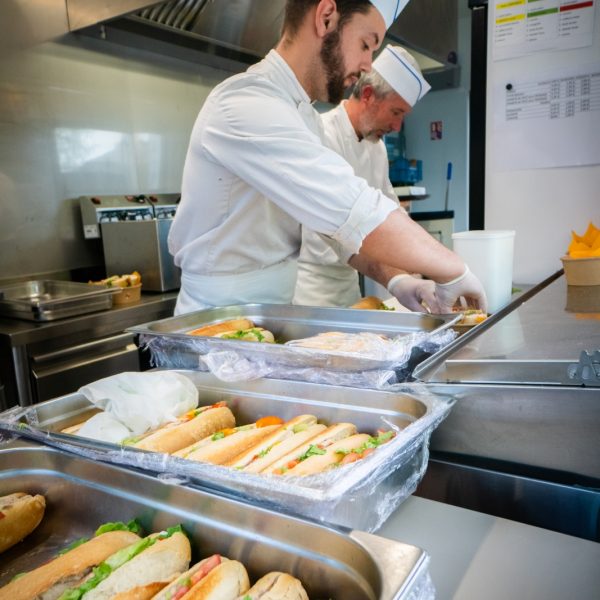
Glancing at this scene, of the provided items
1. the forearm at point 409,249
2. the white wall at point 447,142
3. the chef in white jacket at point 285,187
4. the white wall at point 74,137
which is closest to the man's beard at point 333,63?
the chef in white jacket at point 285,187

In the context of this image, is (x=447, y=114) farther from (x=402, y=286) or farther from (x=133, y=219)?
(x=402, y=286)

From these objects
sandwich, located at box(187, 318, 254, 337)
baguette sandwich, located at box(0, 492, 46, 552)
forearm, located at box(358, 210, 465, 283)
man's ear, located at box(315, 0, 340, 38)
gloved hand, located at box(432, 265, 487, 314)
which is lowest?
baguette sandwich, located at box(0, 492, 46, 552)

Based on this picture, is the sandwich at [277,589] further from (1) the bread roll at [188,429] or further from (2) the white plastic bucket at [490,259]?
(2) the white plastic bucket at [490,259]

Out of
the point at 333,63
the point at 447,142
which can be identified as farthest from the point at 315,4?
the point at 447,142

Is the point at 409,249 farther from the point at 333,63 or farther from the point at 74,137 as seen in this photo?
the point at 74,137

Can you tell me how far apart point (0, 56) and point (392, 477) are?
135 inches

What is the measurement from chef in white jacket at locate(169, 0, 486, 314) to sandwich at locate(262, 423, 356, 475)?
2.03ft

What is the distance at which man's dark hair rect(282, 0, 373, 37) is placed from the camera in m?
1.78

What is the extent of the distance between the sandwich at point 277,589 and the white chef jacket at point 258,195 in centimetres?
100

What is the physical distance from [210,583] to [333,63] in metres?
1.74

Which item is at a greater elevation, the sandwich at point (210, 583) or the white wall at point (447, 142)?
the white wall at point (447, 142)

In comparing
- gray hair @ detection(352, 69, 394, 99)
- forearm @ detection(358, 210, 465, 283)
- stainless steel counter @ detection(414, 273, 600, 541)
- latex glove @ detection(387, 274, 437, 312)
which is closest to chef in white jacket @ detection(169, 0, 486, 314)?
forearm @ detection(358, 210, 465, 283)

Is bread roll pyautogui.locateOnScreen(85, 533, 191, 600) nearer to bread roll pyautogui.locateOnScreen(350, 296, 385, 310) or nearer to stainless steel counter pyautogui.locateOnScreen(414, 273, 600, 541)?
stainless steel counter pyautogui.locateOnScreen(414, 273, 600, 541)

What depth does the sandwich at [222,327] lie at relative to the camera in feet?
5.43
